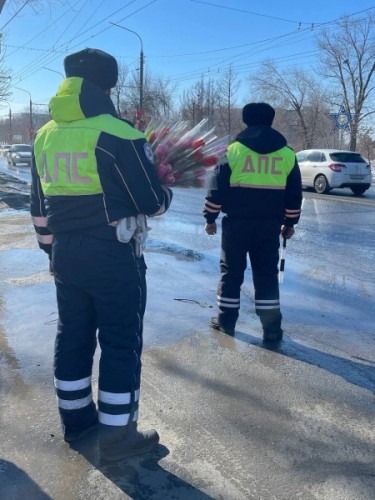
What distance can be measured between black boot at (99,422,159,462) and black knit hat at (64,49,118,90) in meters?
1.81

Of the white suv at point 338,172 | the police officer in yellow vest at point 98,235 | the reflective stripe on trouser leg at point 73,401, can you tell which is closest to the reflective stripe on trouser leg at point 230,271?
the police officer in yellow vest at point 98,235

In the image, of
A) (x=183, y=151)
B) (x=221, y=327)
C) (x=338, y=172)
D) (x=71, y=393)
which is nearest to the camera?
(x=71, y=393)

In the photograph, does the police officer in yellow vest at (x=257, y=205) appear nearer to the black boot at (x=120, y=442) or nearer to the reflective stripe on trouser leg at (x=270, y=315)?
the reflective stripe on trouser leg at (x=270, y=315)

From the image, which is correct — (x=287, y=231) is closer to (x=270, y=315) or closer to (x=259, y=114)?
(x=270, y=315)

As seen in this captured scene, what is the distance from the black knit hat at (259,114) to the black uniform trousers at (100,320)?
197 cm

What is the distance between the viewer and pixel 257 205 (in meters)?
4.12

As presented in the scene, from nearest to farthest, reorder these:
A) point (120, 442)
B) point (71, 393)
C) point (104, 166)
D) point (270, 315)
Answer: point (104, 166) → point (120, 442) → point (71, 393) → point (270, 315)

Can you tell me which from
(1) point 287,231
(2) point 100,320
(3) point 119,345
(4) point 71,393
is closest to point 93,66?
(2) point 100,320

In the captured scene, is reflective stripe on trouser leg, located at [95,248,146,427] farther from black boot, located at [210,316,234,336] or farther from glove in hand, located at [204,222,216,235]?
glove in hand, located at [204,222,216,235]

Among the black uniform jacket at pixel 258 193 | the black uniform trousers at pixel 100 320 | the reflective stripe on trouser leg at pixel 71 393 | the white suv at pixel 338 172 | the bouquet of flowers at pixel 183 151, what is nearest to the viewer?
the black uniform trousers at pixel 100 320

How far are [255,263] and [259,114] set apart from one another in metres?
1.23

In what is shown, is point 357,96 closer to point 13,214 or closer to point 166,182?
point 13,214

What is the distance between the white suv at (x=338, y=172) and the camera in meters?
18.9

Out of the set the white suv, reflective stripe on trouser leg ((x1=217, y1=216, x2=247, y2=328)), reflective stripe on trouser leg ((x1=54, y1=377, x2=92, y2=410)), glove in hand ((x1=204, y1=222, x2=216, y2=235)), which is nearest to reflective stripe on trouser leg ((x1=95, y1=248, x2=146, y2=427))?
reflective stripe on trouser leg ((x1=54, y1=377, x2=92, y2=410))
